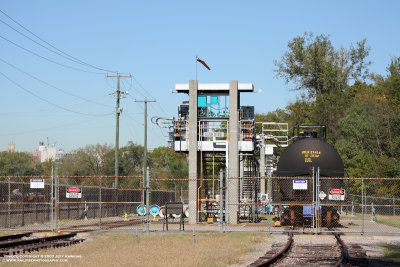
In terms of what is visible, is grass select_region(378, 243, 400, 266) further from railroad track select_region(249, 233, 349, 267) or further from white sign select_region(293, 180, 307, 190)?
white sign select_region(293, 180, 307, 190)

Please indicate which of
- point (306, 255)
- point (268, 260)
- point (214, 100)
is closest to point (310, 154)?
point (214, 100)

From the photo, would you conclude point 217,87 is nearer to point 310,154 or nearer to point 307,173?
point 310,154

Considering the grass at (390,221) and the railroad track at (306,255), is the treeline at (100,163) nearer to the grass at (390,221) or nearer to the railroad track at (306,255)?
the grass at (390,221)

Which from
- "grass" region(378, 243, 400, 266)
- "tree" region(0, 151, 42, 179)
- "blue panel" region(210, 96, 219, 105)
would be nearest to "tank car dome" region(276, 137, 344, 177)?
"blue panel" region(210, 96, 219, 105)

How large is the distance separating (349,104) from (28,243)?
203 feet

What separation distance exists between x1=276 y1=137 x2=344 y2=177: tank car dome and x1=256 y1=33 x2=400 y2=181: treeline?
28.0 metres

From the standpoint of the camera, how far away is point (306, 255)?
1888 centimetres

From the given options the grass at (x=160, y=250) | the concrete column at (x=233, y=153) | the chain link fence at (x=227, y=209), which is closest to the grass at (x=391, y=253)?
the chain link fence at (x=227, y=209)

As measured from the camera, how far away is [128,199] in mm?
48250

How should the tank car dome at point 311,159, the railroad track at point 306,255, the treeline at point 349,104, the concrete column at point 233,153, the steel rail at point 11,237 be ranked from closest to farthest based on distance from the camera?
the railroad track at point 306,255, the steel rail at point 11,237, the tank car dome at point 311,159, the concrete column at point 233,153, the treeline at point 349,104

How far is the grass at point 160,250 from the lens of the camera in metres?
16.7

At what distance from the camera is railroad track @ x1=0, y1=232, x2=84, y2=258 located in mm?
19578

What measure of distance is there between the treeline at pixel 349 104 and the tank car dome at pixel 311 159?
2798cm

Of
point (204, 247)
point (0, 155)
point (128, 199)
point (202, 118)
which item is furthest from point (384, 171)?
point (0, 155)
